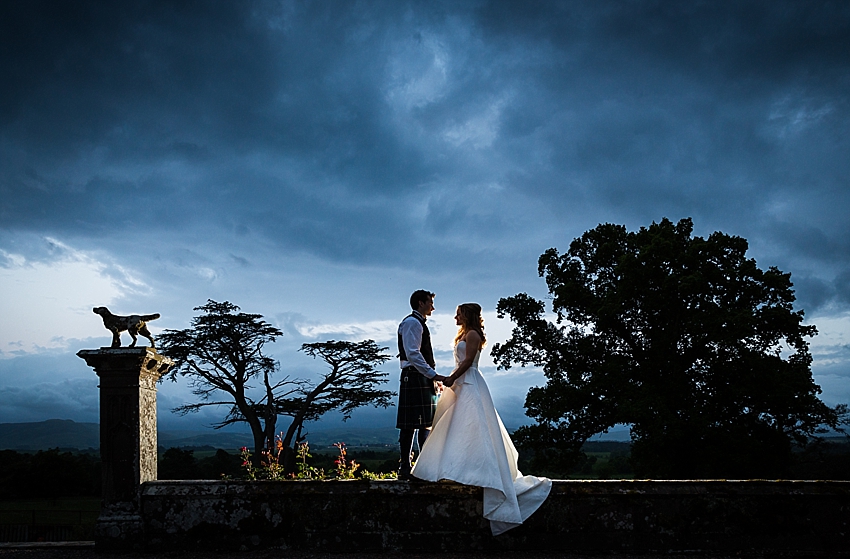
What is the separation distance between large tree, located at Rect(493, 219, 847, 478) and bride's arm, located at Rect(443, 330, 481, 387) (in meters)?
12.6

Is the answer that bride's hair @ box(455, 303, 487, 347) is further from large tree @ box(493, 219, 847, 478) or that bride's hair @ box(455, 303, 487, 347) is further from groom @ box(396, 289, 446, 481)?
large tree @ box(493, 219, 847, 478)

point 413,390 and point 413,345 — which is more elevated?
point 413,345

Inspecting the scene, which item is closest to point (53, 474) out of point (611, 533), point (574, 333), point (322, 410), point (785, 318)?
point (322, 410)

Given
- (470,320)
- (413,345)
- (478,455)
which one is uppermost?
(470,320)

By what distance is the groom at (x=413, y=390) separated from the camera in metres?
5.70

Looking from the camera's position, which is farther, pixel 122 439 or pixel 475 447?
pixel 122 439

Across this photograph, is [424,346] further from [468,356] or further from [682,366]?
[682,366]

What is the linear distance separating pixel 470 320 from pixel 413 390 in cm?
86

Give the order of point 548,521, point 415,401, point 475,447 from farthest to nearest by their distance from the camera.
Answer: point 415,401, point 475,447, point 548,521

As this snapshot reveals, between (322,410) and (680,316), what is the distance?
1419 centimetres

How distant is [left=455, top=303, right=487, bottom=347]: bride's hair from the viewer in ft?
19.3

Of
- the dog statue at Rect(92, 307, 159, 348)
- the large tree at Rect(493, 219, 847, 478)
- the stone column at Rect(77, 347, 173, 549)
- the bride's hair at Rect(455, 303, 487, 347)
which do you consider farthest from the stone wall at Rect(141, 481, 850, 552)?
the large tree at Rect(493, 219, 847, 478)

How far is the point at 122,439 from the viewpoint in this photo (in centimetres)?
545

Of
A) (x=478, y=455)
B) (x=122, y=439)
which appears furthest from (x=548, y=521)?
(x=122, y=439)
